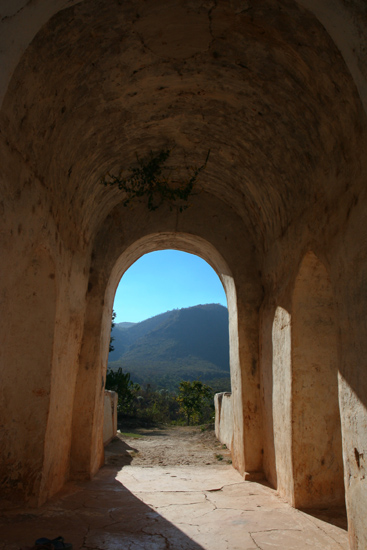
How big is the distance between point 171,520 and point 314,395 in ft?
6.30

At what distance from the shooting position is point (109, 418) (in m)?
8.95

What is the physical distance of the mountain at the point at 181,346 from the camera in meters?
92.6

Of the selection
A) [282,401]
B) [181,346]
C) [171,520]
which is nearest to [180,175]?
[282,401]

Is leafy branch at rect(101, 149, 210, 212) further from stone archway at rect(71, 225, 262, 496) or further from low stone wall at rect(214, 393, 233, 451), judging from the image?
low stone wall at rect(214, 393, 233, 451)

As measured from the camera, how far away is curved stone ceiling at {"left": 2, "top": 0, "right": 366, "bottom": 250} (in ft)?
9.85

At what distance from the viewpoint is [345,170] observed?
3.27 m

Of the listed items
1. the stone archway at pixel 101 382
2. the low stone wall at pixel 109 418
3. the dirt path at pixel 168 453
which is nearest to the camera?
the stone archway at pixel 101 382

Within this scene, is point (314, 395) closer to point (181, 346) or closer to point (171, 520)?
point (171, 520)

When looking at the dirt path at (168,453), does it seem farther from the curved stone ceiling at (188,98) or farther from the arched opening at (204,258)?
the curved stone ceiling at (188,98)

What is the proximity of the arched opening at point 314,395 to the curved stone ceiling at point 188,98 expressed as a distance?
938 mm

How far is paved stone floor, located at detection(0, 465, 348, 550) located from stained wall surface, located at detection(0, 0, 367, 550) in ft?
1.19

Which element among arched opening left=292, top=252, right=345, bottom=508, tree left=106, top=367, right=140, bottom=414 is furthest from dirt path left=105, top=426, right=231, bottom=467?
tree left=106, top=367, right=140, bottom=414

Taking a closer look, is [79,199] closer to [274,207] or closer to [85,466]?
[274,207]

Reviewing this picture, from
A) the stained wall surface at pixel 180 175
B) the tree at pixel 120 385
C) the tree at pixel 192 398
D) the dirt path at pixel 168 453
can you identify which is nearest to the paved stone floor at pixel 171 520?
the stained wall surface at pixel 180 175
